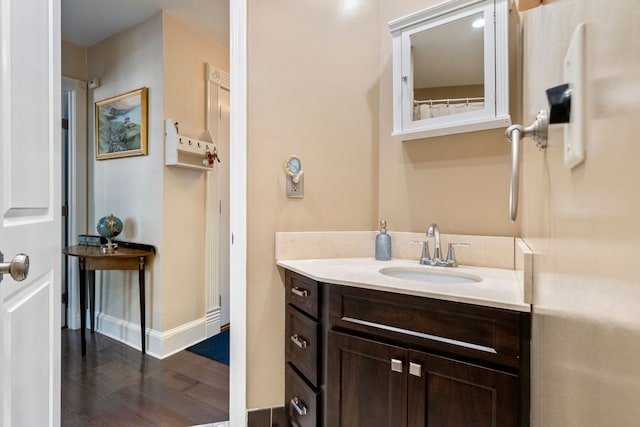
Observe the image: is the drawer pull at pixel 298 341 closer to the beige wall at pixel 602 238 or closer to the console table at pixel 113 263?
the beige wall at pixel 602 238

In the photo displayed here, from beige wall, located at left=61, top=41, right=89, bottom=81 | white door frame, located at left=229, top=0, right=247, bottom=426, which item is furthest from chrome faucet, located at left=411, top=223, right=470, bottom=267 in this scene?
beige wall, located at left=61, top=41, right=89, bottom=81

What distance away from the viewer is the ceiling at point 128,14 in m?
2.20

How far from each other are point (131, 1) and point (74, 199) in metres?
1.74

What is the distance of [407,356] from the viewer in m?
1.02

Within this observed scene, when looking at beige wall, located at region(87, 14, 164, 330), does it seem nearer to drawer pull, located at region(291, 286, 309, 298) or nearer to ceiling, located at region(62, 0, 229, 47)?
ceiling, located at region(62, 0, 229, 47)

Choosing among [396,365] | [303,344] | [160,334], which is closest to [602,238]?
[396,365]

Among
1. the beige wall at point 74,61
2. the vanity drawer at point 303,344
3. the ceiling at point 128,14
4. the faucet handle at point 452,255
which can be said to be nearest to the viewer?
the vanity drawer at point 303,344

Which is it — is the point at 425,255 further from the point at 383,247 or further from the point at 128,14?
the point at 128,14

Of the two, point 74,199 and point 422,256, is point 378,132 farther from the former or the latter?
point 74,199

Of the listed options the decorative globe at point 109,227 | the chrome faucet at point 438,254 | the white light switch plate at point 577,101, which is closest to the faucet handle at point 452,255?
the chrome faucet at point 438,254

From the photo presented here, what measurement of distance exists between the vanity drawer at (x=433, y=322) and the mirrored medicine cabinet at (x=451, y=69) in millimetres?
841

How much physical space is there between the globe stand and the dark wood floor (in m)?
0.78

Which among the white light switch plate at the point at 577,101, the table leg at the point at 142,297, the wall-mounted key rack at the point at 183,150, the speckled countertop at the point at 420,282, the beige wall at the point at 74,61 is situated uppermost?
the beige wall at the point at 74,61
